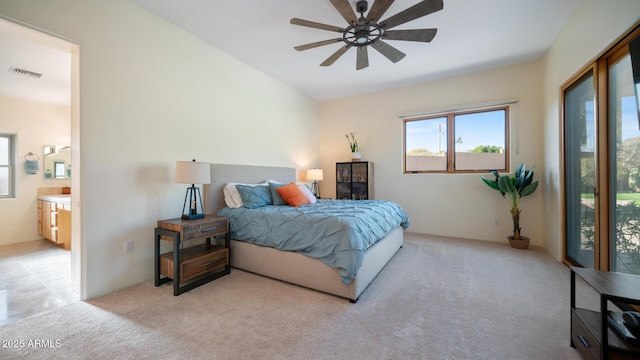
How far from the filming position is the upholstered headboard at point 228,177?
3.22 meters

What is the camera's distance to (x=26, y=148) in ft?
14.4

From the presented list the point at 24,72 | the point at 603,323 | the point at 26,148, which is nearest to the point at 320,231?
the point at 603,323

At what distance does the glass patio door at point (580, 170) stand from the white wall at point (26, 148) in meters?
8.13

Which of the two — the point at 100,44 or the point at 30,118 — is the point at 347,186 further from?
the point at 30,118

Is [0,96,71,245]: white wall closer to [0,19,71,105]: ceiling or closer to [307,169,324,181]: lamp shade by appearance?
[0,19,71,105]: ceiling

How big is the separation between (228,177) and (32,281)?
225 cm

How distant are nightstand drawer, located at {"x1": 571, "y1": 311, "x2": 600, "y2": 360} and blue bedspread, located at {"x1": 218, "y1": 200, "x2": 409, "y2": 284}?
1.37 meters

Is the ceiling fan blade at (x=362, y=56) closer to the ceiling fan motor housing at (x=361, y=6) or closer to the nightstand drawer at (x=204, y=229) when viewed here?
the ceiling fan motor housing at (x=361, y=6)

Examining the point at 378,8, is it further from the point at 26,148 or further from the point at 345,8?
the point at 26,148

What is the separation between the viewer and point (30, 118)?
4.44 metres

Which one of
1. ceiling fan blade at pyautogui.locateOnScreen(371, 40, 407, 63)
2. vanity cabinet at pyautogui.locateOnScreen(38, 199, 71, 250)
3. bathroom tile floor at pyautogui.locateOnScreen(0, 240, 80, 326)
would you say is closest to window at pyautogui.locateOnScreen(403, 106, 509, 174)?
ceiling fan blade at pyautogui.locateOnScreen(371, 40, 407, 63)

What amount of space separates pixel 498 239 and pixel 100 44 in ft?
19.1

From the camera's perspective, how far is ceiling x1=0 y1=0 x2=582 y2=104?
8.40 ft

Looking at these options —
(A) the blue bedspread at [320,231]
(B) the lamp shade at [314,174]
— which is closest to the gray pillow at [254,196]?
(A) the blue bedspread at [320,231]
